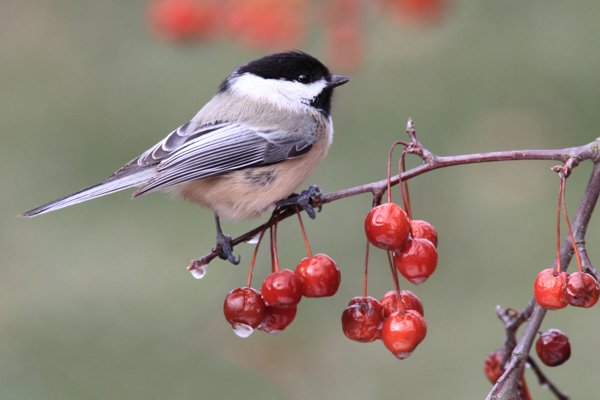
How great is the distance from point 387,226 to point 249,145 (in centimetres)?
88

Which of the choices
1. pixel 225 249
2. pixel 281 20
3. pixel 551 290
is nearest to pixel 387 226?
pixel 551 290

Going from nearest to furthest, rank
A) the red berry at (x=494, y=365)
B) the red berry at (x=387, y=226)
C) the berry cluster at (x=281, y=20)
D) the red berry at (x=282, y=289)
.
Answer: the red berry at (x=387, y=226)
the red berry at (x=282, y=289)
the red berry at (x=494, y=365)
the berry cluster at (x=281, y=20)

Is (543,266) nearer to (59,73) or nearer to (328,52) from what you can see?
(328,52)

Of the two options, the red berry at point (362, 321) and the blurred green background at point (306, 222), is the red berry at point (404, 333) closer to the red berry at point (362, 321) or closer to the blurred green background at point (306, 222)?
the red berry at point (362, 321)

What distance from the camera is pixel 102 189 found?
1979 millimetres

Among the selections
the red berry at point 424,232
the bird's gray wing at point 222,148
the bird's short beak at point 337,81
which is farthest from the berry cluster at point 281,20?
the red berry at point 424,232

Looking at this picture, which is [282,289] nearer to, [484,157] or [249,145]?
[484,157]

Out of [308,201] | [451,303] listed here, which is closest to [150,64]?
[451,303]

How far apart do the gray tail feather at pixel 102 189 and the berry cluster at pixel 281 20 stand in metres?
0.75

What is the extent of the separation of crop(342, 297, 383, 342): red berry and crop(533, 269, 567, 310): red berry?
12.7 inches

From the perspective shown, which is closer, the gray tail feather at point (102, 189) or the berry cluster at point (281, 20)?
the gray tail feather at point (102, 189)

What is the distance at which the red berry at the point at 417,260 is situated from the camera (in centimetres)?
140

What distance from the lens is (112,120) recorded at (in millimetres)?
4965

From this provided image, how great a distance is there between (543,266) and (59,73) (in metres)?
3.97
